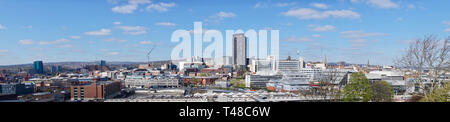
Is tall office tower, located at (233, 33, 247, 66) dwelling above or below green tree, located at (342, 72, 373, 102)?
above

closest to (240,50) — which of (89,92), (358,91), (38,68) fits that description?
(38,68)

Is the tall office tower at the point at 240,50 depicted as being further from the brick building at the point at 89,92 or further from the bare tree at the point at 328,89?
the bare tree at the point at 328,89

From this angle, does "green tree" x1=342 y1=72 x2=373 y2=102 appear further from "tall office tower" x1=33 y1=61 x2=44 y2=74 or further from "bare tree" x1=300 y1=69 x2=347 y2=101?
"tall office tower" x1=33 y1=61 x2=44 y2=74

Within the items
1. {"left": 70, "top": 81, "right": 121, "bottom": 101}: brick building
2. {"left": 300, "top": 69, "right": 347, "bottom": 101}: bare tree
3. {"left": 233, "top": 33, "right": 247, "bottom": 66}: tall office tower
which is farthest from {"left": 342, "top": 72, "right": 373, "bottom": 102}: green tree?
{"left": 233, "top": 33, "right": 247, "bottom": 66}: tall office tower

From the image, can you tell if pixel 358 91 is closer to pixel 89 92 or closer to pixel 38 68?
pixel 89 92

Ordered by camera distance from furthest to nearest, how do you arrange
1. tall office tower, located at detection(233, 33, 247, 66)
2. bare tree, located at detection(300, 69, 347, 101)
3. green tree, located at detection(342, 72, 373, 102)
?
tall office tower, located at detection(233, 33, 247, 66)
bare tree, located at detection(300, 69, 347, 101)
green tree, located at detection(342, 72, 373, 102)

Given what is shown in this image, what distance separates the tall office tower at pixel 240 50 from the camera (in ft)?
154

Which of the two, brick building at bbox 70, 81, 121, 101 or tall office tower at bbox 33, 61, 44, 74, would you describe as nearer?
brick building at bbox 70, 81, 121, 101

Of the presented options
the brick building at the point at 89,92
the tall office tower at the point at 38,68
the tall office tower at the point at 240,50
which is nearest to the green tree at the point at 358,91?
the brick building at the point at 89,92

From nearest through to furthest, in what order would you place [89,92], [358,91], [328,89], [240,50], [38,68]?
[358,91]
[328,89]
[89,92]
[38,68]
[240,50]

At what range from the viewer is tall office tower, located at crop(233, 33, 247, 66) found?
154 feet

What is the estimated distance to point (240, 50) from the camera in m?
48.8

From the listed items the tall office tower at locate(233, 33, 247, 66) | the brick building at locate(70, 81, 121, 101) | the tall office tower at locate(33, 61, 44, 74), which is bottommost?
the brick building at locate(70, 81, 121, 101)
